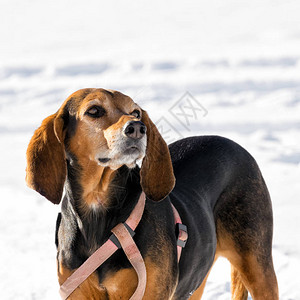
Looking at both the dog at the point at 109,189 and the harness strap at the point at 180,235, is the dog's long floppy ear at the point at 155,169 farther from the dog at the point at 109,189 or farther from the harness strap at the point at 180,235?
the harness strap at the point at 180,235

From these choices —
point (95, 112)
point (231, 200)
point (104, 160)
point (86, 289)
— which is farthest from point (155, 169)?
point (231, 200)

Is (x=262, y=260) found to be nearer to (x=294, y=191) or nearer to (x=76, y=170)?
(x=76, y=170)

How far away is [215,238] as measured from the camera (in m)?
4.49

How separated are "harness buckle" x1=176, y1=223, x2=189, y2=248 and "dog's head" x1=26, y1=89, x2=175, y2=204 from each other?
0.27m

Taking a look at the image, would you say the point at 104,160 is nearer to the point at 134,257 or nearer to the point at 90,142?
the point at 90,142

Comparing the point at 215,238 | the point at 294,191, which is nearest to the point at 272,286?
the point at 215,238

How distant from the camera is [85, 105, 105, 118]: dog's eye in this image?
364 cm

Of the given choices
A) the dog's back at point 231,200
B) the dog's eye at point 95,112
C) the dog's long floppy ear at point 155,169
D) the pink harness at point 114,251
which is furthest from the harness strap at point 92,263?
the dog's back at point 231,200

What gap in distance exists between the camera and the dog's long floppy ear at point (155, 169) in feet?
12.4

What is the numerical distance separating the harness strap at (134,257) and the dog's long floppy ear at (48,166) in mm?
441

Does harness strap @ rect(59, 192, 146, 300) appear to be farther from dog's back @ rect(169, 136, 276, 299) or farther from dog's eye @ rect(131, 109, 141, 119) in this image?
dog's back @ rect(169, 136, 276, 299)

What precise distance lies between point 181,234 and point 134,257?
18.9 inches

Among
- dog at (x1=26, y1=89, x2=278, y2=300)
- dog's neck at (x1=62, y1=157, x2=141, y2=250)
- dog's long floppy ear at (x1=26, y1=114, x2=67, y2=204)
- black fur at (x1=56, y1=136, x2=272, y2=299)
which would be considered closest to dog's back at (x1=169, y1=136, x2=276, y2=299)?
black fur at (x1=56, y1=136, x2=272, y2=299)

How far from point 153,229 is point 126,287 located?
0.39 meters
